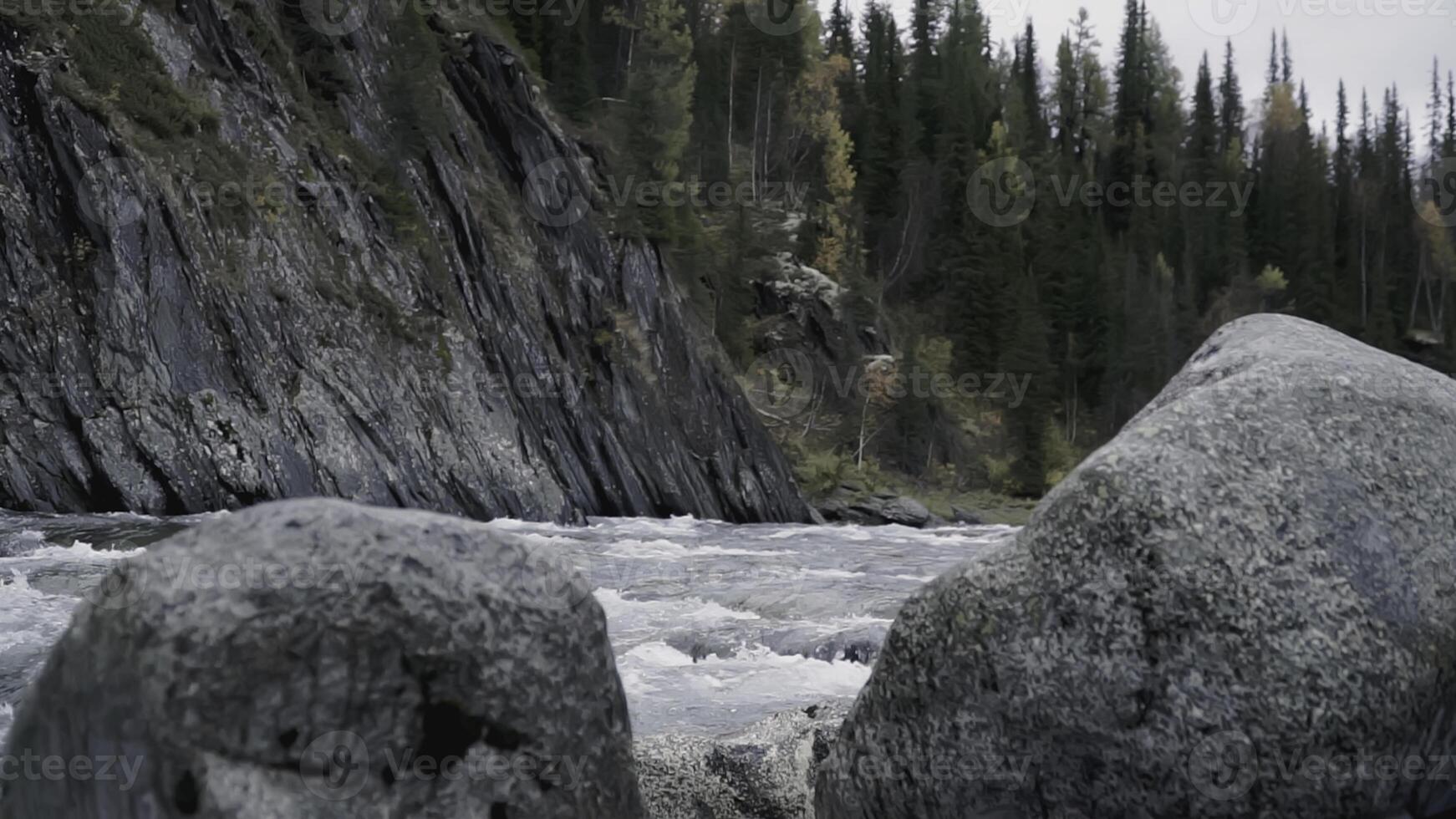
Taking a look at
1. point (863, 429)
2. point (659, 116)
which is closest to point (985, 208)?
point (863, 429)

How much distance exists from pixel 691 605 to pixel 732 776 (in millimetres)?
7650

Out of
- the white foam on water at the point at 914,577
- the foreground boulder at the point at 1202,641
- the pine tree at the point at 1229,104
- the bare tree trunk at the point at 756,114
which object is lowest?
the white foam on water at the point at 914,577

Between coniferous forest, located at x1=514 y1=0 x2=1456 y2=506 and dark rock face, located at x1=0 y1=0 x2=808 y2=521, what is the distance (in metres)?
4.76

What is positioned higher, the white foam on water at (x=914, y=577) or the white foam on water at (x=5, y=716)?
the white foam on water at (x=5, y=716)

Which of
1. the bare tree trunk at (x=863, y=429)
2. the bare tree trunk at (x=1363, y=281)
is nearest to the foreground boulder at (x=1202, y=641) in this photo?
the bare tree trunk at (x=863, y=429)

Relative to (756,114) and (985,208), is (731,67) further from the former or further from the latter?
(985,208)

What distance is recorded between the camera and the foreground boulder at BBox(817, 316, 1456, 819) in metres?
3.91

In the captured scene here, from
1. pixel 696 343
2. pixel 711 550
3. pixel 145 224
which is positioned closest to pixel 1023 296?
pixel 696 343

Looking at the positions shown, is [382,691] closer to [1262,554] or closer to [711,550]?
[1262,554]

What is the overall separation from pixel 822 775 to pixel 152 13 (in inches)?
834

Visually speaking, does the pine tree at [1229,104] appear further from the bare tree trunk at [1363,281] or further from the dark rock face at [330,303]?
the dark rock face at [330,303]

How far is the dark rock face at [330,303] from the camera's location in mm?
17047

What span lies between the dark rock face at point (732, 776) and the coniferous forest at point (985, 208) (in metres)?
27.0

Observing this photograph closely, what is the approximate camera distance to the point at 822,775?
4781 mm
